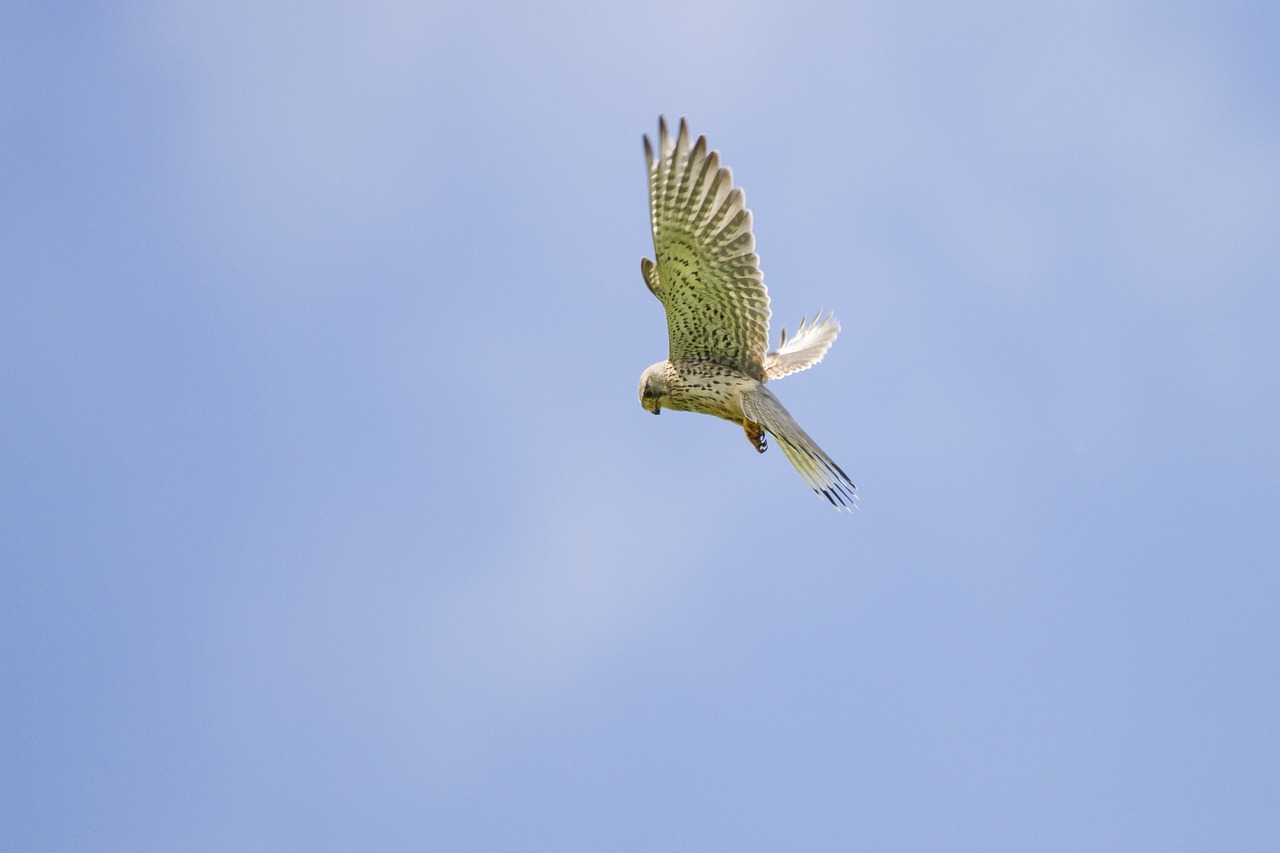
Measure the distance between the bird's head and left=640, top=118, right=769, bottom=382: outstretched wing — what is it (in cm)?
19

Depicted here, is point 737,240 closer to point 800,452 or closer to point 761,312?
point 761,312

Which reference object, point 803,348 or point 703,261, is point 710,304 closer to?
point 703,261

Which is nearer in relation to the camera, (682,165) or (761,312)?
(682,165)

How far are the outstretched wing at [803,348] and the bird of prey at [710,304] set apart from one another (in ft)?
1.29

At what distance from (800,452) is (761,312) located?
1.14 m

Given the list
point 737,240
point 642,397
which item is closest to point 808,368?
point 642,397

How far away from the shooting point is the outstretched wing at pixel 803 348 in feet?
33.7

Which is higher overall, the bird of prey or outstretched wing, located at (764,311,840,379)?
outstretched wing, located at (764,311,840,379)

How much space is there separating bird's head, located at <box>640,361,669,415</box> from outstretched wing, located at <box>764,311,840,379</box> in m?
0.83

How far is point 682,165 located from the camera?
8219mm

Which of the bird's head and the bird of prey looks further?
the bird's head

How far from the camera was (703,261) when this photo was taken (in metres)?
8.53

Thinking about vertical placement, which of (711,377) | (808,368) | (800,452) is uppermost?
(808,368)

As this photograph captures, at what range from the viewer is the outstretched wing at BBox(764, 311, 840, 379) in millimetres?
10281
